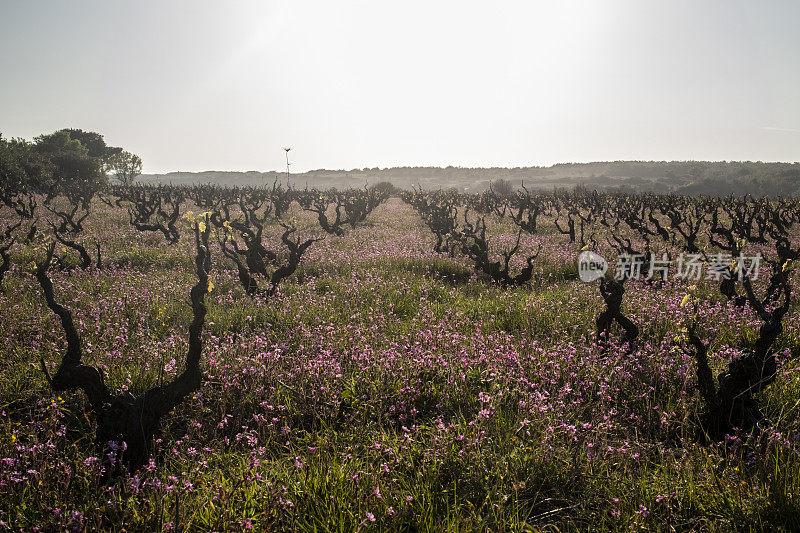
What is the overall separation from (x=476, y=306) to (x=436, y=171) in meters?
175

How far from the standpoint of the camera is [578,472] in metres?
2.97

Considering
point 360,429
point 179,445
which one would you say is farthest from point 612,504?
point 179,445

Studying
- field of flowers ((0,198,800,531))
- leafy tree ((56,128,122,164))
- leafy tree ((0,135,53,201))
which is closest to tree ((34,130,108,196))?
leafy tree ((0,135,53,201))

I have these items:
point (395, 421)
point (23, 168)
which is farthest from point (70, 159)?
point (395, 421)

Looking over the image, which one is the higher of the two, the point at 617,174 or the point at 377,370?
the point at 617,174

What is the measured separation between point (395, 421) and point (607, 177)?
161 meters

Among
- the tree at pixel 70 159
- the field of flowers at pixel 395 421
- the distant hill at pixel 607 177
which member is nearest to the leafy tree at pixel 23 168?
the tree at pixel 70 159

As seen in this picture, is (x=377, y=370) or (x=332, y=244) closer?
(x=377, y=370)

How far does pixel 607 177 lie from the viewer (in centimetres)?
14275

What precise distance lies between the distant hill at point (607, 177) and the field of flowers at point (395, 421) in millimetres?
92161

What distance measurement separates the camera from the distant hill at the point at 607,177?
4156 inches

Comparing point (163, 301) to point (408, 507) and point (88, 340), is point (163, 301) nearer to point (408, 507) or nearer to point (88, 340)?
point (88, 340)

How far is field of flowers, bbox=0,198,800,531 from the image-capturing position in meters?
2.66

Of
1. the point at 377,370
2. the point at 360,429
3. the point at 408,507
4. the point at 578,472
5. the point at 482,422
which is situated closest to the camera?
the point at 408,507
